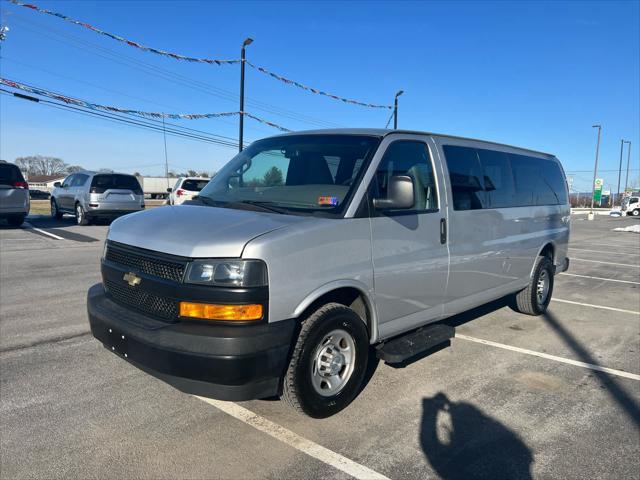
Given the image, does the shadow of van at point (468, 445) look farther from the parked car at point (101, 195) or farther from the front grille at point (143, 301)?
the parked car at point (101, 195)

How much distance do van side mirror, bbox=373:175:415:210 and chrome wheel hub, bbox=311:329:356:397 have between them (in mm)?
987

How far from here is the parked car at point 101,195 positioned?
15.8 m

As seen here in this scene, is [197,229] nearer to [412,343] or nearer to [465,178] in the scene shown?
[412,343]

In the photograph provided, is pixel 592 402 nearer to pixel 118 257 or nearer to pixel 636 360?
pixel 636 360

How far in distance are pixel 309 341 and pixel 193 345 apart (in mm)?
752

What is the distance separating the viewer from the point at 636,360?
489cm

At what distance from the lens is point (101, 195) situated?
A: 622 inches

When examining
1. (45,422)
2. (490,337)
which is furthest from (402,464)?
(490,337)

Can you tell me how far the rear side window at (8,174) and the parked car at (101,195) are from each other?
81.8 inches

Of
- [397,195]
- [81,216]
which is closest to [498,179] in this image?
[397,195]

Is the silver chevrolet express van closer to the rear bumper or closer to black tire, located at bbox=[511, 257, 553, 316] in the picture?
black tire, located at bbox=[511, 257, 553, 316]

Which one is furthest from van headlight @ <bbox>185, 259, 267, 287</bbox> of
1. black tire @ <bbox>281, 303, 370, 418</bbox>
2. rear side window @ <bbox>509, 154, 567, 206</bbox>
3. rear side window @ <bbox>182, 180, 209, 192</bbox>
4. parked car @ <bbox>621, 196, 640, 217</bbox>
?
parked car @ <bbox>621, 196, 640, 217</bbox>

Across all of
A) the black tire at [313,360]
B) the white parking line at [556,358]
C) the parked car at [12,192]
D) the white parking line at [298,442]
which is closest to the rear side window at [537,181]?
the white parking line at [556,358]

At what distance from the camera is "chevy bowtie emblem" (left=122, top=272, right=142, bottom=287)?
323 cm
